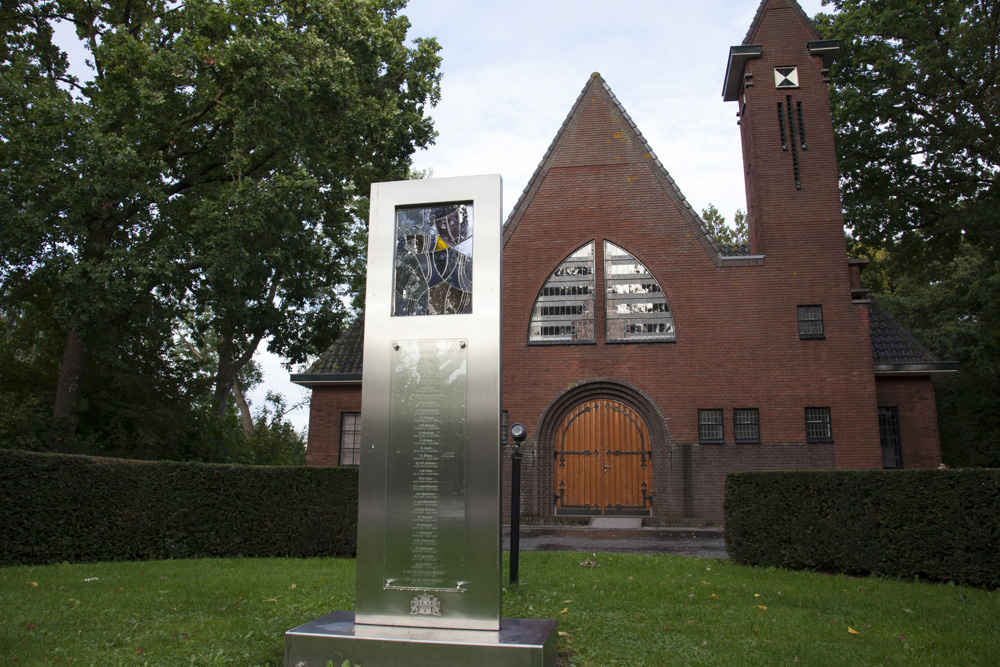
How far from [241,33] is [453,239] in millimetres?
12903

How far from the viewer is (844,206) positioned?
Result: 2420cm

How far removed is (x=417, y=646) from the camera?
4.95 m

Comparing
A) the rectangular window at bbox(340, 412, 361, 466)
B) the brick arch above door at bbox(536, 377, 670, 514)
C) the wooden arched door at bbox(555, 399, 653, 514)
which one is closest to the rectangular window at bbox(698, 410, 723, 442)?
the brick arch above door at bbox(536, 377, 670, 514)

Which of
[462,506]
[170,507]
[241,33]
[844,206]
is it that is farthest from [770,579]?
[844,206]

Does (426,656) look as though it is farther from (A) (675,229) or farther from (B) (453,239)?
(A) (675,229)

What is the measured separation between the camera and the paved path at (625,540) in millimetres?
13055

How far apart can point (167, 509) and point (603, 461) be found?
10698 millimetres

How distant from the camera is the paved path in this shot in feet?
42.8

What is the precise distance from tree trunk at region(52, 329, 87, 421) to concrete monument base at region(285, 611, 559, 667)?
15.1 m

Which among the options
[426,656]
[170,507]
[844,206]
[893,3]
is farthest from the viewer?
[844,206]

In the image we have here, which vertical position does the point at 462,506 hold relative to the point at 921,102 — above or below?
below

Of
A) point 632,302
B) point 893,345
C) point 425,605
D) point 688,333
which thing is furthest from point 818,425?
point 425,605

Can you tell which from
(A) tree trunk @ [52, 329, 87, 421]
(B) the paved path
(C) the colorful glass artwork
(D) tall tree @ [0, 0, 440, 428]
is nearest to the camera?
(C) the colorful glass artwork

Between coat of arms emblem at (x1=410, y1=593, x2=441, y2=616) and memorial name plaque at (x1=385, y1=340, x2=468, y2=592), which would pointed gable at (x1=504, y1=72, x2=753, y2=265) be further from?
coat of arms emblem at (x1=410, y1=593, x2=441, y2=616)
